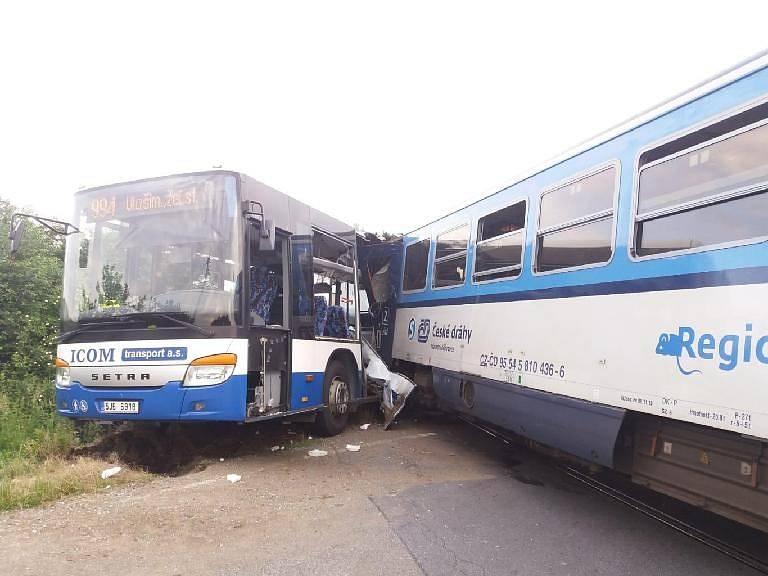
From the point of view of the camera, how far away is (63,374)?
6297mm

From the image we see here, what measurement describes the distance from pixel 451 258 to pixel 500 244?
56.7 inches

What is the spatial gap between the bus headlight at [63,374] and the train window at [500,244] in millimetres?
4673

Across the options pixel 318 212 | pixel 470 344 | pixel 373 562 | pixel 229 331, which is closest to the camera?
pixel 373 562

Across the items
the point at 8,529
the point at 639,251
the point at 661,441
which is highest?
the point at 639,251

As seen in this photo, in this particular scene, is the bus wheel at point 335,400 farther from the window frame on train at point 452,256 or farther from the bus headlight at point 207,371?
the bus headlight at point 207,371

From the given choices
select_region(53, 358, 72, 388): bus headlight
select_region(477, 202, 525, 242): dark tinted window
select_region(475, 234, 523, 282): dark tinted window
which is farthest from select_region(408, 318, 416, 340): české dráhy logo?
select_region(53, 358, 72, 388): bus headlight

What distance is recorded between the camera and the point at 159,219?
20.7 feet

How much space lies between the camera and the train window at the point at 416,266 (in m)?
9.02

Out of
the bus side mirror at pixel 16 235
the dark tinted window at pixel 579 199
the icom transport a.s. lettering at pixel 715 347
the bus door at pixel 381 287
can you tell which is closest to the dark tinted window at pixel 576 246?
the dark tinted window at pixel 579 199

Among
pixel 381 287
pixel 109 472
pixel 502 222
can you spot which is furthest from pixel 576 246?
pixel 381 287

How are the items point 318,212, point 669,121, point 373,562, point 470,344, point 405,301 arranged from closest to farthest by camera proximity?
1. point 373,562
2. point 669,121
3. point 470,344
4. point 318,212
5. point 405,301

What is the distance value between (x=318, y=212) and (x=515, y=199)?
275cm

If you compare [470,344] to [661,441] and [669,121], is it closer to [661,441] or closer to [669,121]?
[661,441]

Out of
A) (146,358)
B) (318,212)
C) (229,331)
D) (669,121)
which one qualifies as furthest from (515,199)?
(146,358)
